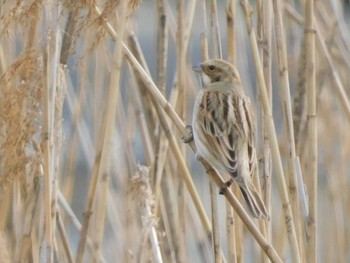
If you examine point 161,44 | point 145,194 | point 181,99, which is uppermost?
point 161,44

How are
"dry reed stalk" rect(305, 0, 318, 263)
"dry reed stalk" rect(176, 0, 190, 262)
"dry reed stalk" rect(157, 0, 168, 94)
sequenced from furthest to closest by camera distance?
"dry reed stalk" rect(157, 0, 168, 94) < "dry reed stalk" rect(176, 0, 190, 262) < "dry reed stalk" rect(305, 0, 318, 263)

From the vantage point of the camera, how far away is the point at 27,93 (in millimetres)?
2463

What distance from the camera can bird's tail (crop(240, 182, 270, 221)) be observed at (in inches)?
102

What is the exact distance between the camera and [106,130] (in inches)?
112

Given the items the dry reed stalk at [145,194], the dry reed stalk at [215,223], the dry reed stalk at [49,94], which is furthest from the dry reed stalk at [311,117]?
the dry reed stalk at [49,94]

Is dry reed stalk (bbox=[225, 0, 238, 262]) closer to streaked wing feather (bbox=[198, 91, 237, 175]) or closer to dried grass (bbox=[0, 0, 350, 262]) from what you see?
dried grass (bbox=[0, 0, 350, 262])

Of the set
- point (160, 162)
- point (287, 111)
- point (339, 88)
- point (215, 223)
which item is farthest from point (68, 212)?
point (339, 88)

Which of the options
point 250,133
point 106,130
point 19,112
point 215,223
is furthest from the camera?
point 250,133

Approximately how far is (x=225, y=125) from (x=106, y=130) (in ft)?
1.66

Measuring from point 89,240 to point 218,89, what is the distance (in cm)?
87

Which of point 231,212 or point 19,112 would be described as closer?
point 19,112

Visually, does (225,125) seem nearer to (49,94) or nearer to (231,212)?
(231,212)

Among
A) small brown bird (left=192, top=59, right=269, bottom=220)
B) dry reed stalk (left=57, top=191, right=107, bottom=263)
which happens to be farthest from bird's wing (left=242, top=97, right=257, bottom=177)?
dry reed stalk (left=57, top=191, right=107, bottom=263)

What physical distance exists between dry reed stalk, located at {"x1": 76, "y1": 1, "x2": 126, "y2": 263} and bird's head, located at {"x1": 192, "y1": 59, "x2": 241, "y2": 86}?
387mm
